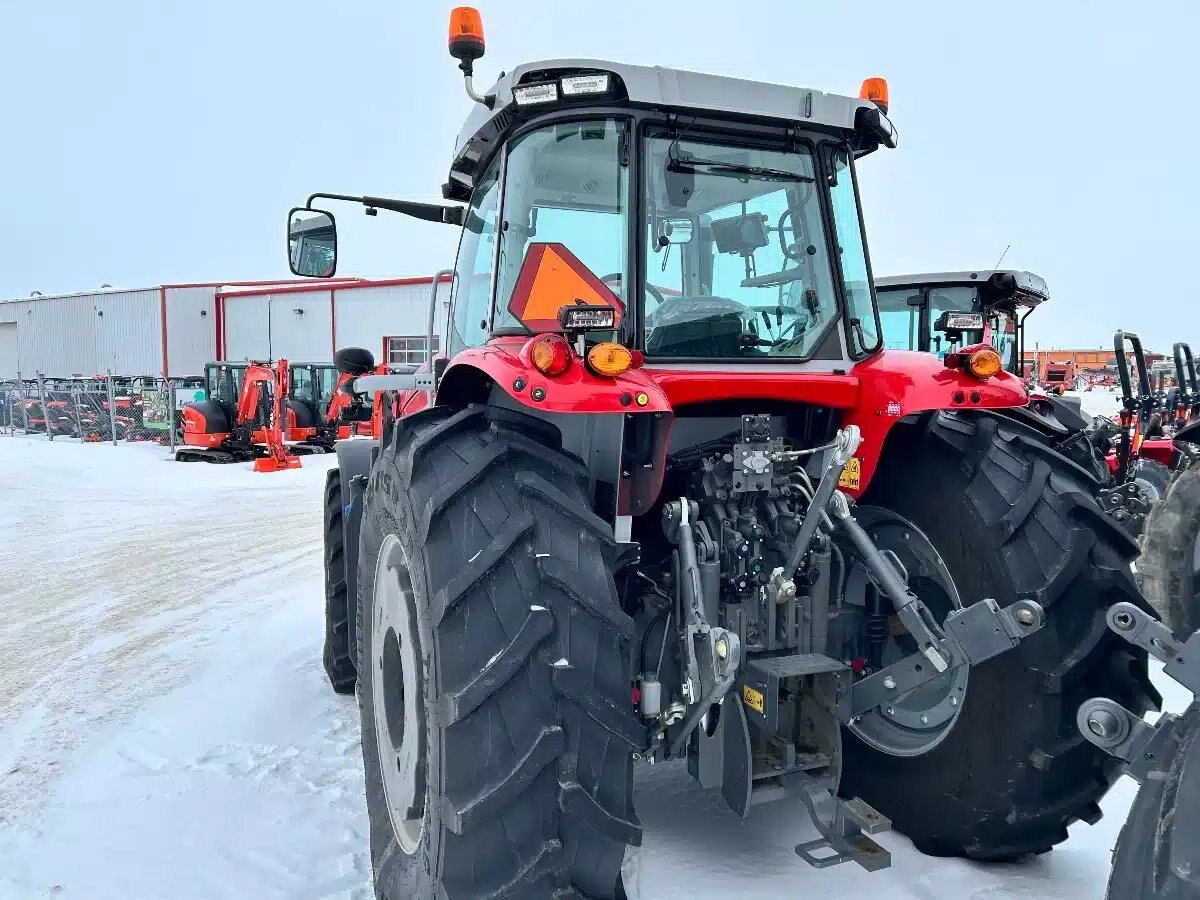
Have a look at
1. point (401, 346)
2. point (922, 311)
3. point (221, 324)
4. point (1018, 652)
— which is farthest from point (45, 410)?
point (1018, 652)

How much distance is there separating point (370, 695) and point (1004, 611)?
194 cm

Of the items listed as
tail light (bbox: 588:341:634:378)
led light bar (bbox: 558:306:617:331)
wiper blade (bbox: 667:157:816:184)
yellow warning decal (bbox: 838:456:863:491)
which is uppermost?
wiper blade (bbox: 667:157:816:184)

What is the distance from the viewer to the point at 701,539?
246 cm

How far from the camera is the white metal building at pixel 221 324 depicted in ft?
95.0

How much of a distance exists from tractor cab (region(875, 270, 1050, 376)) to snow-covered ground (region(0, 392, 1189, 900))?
5119 millimetres

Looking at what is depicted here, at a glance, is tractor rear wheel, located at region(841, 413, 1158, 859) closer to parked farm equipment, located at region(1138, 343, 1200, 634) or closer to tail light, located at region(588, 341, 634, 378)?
tail light, located at region(588, 341, 634, 378)

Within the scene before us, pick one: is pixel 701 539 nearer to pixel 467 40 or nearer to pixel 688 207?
pixel 688 207

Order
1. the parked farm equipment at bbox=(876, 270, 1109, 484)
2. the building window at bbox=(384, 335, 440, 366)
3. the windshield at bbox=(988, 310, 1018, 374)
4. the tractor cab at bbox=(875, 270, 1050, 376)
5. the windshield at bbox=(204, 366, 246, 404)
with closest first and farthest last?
the parked farm equipment at bbox=(876, 270, 1109, 484)
the tractor cab at bbox=(875, 270, 1050, 376)
the windshield at bbox=(988, 310, 1018, 374)
the windshield at bbox=(204, 366, 246, 404)
the building window at bbox=(384, 335, 440, 366)

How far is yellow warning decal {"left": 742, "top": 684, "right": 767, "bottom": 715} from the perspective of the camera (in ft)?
7.82

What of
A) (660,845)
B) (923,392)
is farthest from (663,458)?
(660,845)

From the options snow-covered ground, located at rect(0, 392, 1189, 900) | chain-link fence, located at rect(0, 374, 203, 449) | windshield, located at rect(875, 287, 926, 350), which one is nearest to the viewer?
snow-covered ground, located at rect(0, 392, 1189, 900)

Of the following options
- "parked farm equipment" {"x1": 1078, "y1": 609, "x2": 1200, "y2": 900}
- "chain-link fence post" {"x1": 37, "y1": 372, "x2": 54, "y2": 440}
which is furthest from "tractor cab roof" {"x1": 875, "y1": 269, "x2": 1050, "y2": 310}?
"chain-link fence post" {"x1": 37, "y1": 372, "x2": 54, "y2": 440}

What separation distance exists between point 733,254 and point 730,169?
0.91ft

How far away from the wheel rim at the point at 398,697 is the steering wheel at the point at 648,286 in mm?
965
